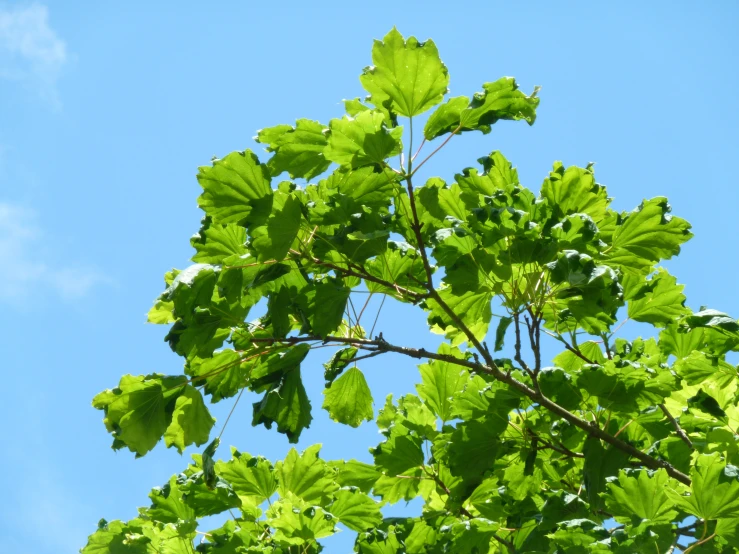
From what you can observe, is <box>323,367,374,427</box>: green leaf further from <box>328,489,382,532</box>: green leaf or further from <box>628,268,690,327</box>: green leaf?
<box>628,268,690,327</box>: green leaf

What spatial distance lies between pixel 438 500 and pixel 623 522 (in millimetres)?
1713

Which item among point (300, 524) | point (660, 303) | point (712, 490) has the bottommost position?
point (712, 490)

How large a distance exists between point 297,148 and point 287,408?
49.5 inches

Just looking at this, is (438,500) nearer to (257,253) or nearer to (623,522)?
(623,522)

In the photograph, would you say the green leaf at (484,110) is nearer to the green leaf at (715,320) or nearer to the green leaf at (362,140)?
the green leaf at (362,140)

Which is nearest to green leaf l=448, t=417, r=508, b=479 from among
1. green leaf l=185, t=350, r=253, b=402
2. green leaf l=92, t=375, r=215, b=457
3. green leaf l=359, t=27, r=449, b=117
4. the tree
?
the tree

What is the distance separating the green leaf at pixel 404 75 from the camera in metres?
3.20

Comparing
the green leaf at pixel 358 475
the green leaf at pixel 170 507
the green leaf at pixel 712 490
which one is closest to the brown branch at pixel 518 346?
the green leaf at pixel 712 490

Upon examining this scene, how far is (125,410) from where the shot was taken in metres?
3.51

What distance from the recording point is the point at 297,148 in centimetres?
343

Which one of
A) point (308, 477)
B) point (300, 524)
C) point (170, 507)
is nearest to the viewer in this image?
point (300, 524)

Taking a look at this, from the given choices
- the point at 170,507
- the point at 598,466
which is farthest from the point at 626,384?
the point at 170,507

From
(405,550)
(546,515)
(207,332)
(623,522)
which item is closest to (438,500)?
(405,550)

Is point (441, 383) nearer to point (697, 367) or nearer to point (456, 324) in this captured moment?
point (456, 324)
